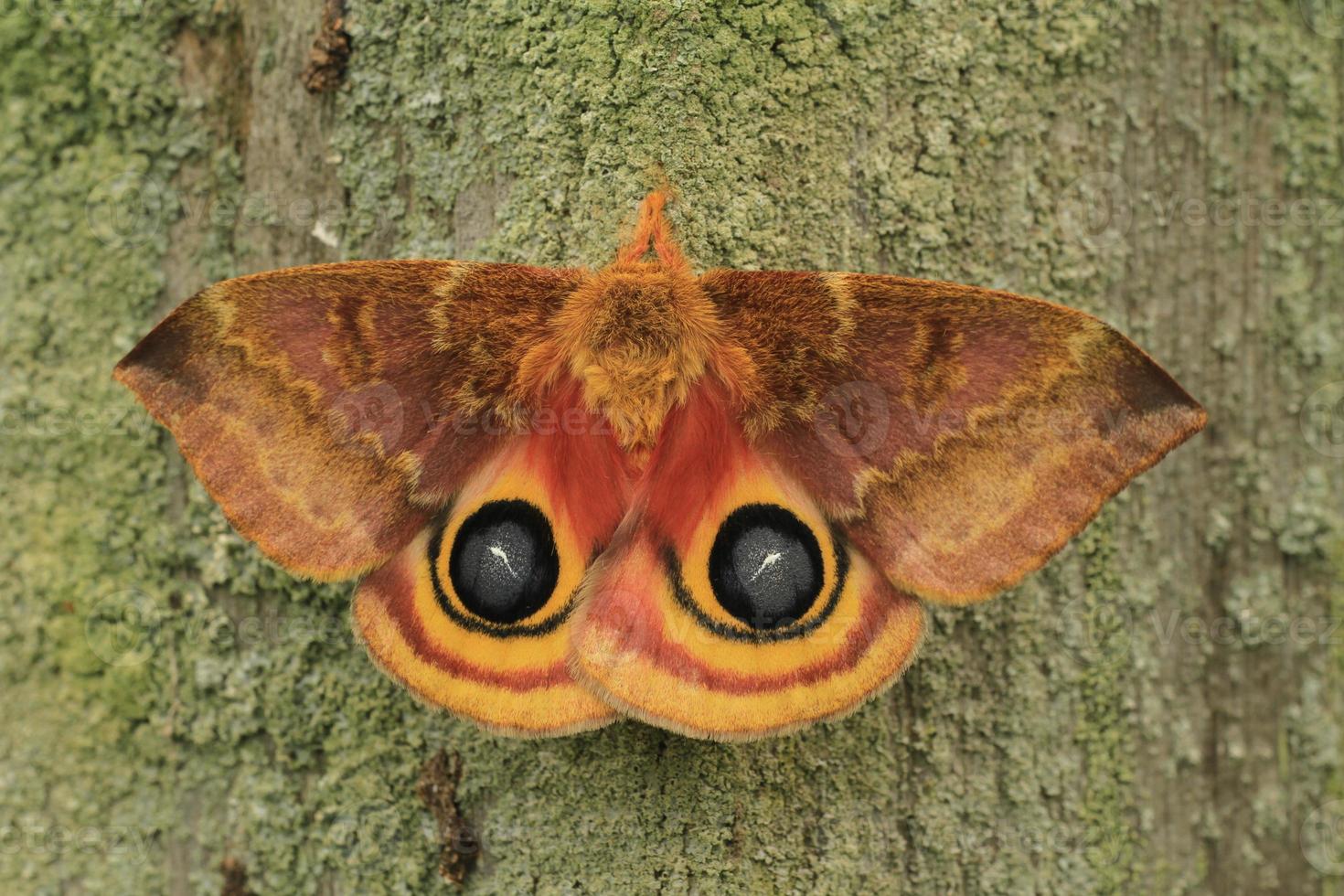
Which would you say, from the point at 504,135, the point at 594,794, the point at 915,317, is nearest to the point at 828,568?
the point at 915,317

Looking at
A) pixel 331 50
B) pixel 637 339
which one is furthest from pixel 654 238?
pixel 331 50

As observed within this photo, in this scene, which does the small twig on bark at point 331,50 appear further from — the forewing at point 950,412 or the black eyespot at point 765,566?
the black eyespot at point 765,566

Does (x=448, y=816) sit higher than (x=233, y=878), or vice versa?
(x=448, y=816)

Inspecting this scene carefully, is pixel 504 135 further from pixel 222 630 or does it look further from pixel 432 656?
pixel 222 630

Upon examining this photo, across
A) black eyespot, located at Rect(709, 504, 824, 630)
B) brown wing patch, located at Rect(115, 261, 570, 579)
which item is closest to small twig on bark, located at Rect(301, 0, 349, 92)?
brown wing patch, located at Rect(115, 261, 570, 579)

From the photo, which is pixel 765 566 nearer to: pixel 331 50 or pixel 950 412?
pixel 950 412

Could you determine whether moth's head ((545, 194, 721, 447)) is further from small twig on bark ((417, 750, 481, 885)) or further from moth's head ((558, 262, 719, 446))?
small twig on bark ((417, 750, 481, 885))

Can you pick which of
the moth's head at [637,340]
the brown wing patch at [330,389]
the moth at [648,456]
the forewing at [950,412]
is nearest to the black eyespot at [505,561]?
the moth at [648,456]
